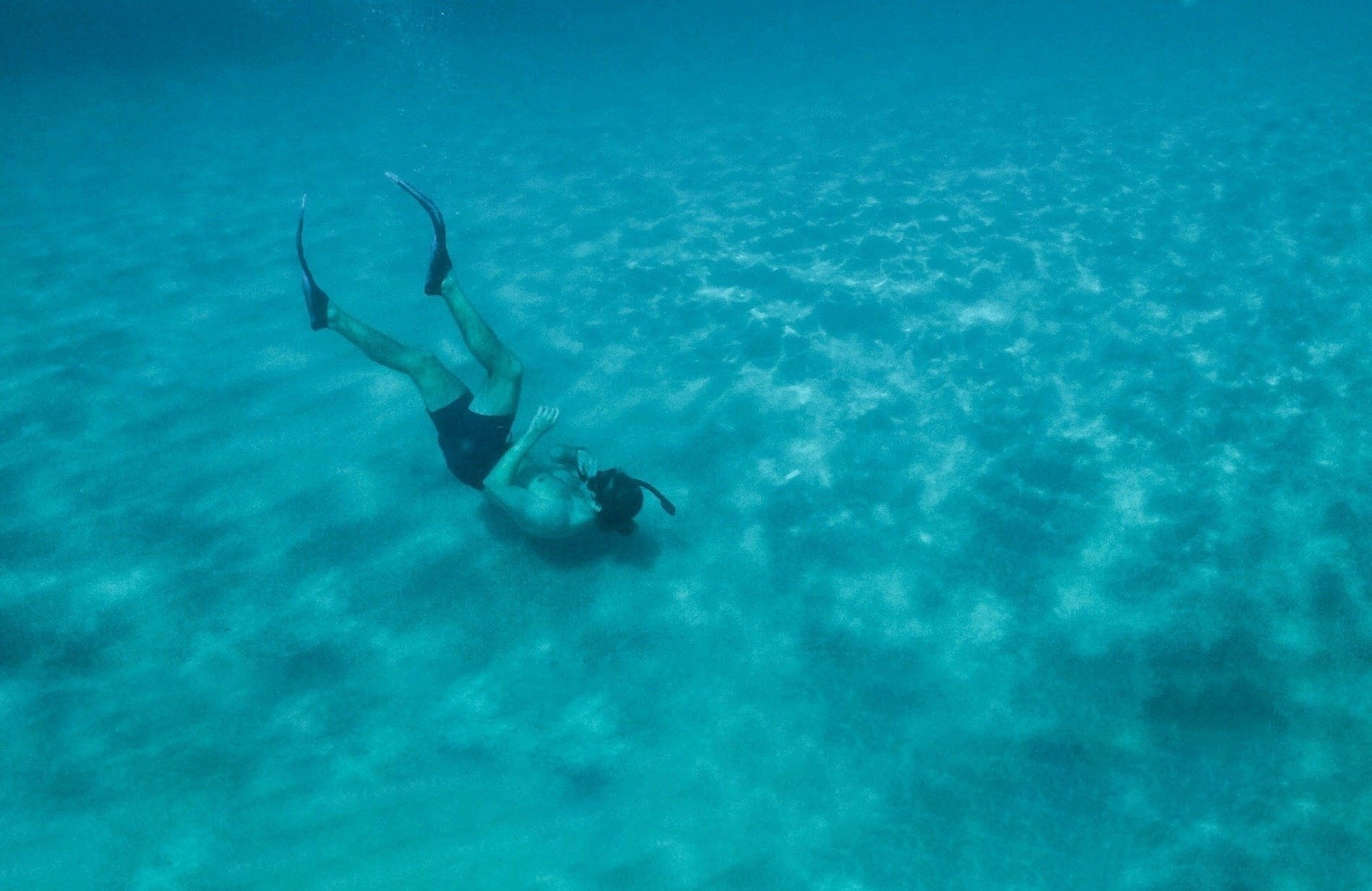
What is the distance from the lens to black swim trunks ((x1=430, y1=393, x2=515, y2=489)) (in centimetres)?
611

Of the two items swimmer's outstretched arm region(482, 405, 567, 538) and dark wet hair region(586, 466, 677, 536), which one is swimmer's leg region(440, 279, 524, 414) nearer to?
swimmer's outstretched arm region(482, 405, 567, 538)

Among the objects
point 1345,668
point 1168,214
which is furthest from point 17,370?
point 1168,214

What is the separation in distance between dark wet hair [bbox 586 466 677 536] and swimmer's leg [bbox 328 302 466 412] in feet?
5.74

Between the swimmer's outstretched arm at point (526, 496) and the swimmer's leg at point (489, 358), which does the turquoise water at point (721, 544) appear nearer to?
the swimmer's outstretched arm at point (526, 496)

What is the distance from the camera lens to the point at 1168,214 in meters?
12.5

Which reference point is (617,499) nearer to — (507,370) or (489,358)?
(507,370)

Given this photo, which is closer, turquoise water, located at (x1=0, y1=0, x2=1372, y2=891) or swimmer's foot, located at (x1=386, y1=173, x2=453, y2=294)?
turquoise water, located at (x1=0, y1=0, x2=1372, y2=891)

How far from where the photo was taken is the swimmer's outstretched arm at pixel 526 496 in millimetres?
5754

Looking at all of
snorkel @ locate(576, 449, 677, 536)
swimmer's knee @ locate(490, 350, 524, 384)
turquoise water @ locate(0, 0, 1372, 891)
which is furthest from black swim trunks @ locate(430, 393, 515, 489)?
snorkel @ locate(576, 449, 677, 536)

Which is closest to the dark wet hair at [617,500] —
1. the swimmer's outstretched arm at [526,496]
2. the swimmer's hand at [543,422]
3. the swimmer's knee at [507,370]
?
the swimmer's outstretched arm at [526,496]

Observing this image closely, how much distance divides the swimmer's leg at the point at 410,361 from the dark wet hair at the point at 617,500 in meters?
1.75

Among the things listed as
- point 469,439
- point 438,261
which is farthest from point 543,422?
point 438,261

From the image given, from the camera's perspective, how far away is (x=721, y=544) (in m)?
6.52

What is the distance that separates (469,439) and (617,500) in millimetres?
1610
